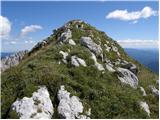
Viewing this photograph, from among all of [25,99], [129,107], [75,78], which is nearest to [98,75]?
[75,78]

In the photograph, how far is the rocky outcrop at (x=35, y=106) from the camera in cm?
1705

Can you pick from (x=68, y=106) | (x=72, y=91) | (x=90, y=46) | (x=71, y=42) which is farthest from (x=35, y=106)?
(x=71, y=42)

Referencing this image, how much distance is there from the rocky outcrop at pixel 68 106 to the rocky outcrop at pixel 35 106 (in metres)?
0.73

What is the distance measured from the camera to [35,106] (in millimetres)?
17906

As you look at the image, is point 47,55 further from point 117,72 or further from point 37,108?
point 37,108

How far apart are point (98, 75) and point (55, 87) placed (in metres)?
5.76

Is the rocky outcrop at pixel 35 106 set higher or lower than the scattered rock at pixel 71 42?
lower

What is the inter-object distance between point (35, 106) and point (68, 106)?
216cm

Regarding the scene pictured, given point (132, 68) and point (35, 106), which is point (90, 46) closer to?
point (132, 68)

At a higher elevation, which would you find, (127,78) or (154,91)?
(127,78)

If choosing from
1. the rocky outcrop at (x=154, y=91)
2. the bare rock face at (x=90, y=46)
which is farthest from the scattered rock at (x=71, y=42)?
the rocky outcrop at (x=154, y=91)

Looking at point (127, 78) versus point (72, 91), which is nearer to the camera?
point (72, 91)

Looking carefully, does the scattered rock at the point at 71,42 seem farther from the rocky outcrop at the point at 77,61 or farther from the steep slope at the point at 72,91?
the rocky outcrop at the point at 77,61

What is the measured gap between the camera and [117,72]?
27.7 m
